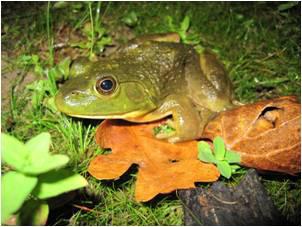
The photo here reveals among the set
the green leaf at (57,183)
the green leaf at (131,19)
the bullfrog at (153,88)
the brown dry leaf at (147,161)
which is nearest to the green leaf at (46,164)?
the green leaf at (57,183)

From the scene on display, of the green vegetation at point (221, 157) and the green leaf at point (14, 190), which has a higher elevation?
the green leaf at point (14, 190)

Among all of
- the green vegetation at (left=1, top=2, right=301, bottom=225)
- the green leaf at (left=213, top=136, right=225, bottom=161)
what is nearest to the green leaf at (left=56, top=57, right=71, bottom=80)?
the green vegetation at (left=1, top=2, right=301, bottom=225)

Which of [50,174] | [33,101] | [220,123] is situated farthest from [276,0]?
[50,174]

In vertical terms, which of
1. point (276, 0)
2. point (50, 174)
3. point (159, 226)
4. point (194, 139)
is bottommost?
point (159, 226)

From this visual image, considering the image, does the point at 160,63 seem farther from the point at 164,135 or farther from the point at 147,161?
the point at 147,161

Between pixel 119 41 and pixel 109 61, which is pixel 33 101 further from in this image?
pixel 119 41

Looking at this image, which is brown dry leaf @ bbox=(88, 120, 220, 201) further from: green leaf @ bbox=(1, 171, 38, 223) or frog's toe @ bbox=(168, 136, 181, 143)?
green leaf @ bbox=(1, 171, 38, 223)

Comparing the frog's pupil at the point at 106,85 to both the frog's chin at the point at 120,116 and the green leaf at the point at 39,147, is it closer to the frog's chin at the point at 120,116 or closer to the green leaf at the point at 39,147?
the frog's chin at the point at 120,116
